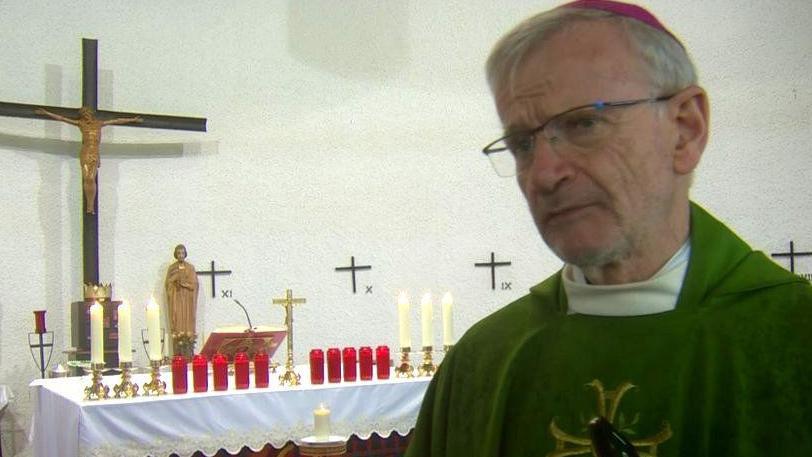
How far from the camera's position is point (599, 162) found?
67.2 inches

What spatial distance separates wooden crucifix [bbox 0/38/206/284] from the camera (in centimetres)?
749

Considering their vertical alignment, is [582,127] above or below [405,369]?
above

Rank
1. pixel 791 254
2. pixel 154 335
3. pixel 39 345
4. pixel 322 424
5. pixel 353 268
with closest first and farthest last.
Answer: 1. pixel 322 424
2. pixel 154 335
3. pixel 39 345
4. pixel 353 268
5. pixel 791 254

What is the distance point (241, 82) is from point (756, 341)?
720 cm

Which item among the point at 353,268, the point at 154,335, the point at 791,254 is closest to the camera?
the point at 154,335

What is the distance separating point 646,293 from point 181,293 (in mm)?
6214

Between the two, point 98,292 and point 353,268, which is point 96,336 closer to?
point 98,292

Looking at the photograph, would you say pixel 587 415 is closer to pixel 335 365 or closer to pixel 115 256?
pixel 335 365

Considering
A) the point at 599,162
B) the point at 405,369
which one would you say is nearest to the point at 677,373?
the point at 599,162

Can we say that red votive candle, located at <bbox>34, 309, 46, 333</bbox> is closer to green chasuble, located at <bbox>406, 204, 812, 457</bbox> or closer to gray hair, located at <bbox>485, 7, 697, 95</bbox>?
green chasuble, located at <bbox>406, 204, 812, 457</bbox>

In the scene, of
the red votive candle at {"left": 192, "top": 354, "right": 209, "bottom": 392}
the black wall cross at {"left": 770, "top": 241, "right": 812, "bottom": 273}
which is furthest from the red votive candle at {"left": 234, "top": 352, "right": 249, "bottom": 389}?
the black wall cross at {"left": 770, "top": 241, "right": 812, "bottom": 273}

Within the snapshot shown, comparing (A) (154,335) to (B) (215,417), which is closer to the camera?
(B) (215,417)

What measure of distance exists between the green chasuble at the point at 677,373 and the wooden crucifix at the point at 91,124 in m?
6.05

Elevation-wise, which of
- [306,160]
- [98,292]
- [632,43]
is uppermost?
[306,160]
